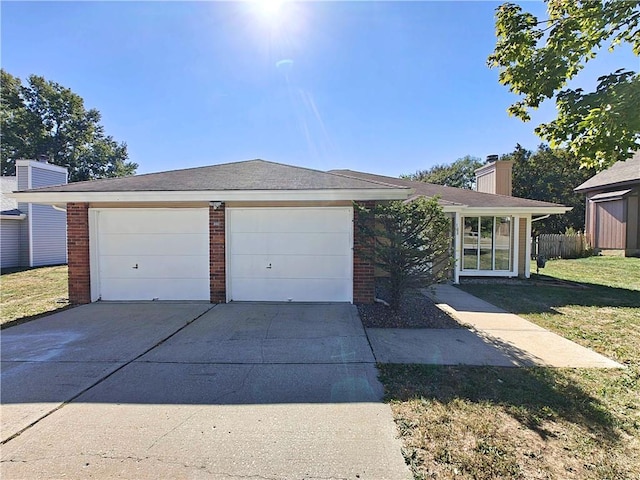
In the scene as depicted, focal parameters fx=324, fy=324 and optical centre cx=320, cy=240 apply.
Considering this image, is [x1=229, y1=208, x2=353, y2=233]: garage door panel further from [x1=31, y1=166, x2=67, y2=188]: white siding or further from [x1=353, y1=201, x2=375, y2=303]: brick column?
[x1=31, y1=166, x2=67, y2=188]: white siding

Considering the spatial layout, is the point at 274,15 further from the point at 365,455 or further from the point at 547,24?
the point at 365,455

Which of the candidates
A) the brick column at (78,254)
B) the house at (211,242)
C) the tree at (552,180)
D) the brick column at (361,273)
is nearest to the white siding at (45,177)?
the house at (211,242)

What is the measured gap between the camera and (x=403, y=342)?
16.8 ft

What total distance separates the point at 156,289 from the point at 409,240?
6.05m

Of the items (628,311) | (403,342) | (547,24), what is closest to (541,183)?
(628,311)

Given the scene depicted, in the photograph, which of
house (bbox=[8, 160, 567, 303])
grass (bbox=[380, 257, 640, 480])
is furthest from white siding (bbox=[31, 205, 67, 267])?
grass (bbox=[380, 257, 640, 480])

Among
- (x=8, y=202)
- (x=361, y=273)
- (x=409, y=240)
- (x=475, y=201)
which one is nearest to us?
(x=409, y=240)

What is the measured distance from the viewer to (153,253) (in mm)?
7852

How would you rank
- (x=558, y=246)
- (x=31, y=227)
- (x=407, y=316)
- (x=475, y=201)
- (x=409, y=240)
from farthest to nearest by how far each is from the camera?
(x=558, y=246) < (x=31, y=227) < (x=475, y=201) < (x=407, y=316) < (x=409, y=240)

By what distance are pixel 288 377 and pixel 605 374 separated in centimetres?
397

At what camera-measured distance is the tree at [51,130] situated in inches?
1098

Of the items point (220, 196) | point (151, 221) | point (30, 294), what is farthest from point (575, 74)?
point (30, 294)

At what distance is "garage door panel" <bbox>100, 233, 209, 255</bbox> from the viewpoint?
25.6ft

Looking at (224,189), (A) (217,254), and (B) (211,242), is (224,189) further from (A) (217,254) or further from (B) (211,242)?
(A) (217,254)
